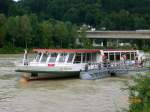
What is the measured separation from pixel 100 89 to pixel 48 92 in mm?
3497

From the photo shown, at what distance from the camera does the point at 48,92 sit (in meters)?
29.6

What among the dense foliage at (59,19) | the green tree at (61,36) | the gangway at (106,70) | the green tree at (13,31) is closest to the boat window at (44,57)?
the gangway at (106,70)

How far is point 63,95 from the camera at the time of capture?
28.2 metres

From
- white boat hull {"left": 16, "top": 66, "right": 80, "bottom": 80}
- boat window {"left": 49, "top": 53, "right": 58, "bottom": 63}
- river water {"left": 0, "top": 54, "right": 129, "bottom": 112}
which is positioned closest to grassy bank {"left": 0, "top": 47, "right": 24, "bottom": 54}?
river water {"left": 0, "top": 54, "right": 129, "bottom": 112}

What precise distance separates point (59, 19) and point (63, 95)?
12074 cm

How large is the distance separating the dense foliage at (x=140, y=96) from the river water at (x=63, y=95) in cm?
292

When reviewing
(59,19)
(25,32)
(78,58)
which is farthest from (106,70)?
(59,19)

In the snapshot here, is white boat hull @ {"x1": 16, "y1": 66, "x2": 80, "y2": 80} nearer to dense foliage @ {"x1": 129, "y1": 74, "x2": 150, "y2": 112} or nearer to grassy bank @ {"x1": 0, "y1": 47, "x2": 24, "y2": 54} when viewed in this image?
dense foliage @ {"x1": 129, "y1": 74, "x2": 150, "y2": 112}

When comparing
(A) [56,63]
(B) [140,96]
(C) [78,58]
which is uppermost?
(C) [78,58]

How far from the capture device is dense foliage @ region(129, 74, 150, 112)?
14.4 metres

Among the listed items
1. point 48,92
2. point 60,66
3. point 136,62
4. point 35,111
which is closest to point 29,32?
point 136,62

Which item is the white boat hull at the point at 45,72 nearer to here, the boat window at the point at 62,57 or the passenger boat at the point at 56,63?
the passenger boat at the point at 56,63

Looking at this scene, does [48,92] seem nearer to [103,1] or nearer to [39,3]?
[39,3]

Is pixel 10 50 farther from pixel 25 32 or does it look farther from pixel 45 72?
pixel 45 72
